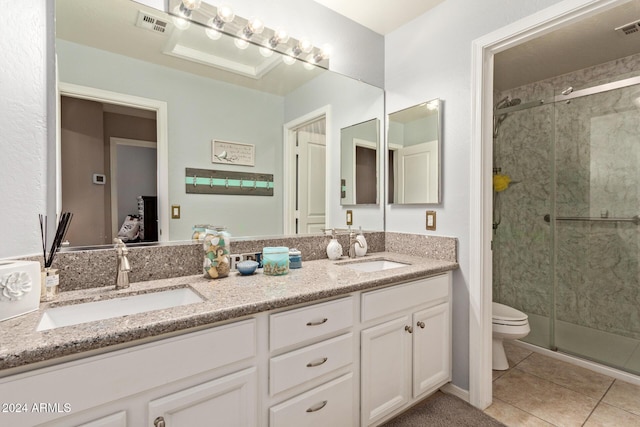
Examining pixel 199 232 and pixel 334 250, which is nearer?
pixel 199 232

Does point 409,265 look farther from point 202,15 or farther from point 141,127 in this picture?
point 202,15

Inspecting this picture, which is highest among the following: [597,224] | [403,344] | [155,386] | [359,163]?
[359,163]

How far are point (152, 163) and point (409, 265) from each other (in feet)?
4.71

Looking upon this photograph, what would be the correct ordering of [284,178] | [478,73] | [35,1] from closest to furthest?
[35,1], [478,73], [284,178]

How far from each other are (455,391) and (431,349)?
38 cm

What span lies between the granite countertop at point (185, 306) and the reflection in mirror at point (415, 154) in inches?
20.9

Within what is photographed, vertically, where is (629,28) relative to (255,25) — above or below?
above

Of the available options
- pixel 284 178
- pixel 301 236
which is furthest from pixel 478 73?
pixel 301 236

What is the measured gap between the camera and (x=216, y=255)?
1.42 m

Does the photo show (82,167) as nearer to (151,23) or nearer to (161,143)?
(161,143)

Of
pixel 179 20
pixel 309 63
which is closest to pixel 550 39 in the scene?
pixel 309 63

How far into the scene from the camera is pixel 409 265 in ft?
5.89

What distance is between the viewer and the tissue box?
900mm

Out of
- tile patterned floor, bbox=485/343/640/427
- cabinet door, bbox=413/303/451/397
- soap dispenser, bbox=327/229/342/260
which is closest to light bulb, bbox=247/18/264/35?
soap dispenser, bbox=327/229/342/260
